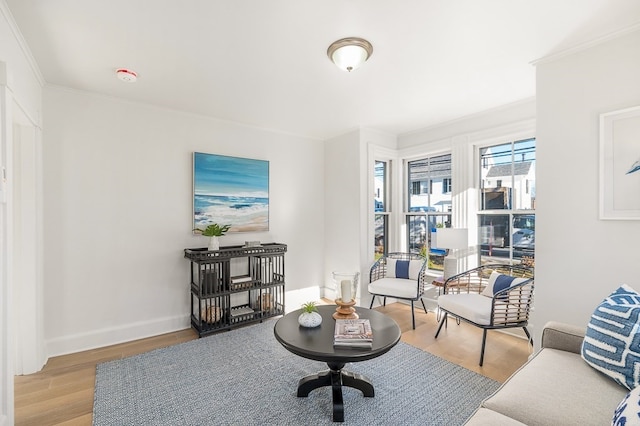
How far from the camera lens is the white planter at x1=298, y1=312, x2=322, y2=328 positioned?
217cm

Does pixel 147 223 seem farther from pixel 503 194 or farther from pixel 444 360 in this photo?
pixel 503 194

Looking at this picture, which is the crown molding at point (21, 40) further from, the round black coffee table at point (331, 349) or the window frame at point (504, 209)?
the window frame at point (504, 209)

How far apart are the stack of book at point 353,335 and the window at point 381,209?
2.41 m

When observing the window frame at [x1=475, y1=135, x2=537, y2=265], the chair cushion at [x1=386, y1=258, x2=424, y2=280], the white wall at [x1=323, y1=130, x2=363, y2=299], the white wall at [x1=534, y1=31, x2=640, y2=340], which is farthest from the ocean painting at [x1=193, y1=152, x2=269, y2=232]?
the white wall at [x1=534, y1=31, x2=640, y2=340]

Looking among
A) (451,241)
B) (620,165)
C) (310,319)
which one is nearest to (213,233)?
(310,319)

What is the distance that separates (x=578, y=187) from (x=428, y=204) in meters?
2.08

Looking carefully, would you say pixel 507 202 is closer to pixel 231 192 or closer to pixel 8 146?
pixel 231 192

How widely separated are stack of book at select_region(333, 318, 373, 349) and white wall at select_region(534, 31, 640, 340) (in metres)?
1.44

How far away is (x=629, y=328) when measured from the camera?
1.40 m

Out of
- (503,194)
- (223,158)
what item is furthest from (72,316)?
(503,194)

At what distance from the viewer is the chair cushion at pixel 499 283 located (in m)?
2.86

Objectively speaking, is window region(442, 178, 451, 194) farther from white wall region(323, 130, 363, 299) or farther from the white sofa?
the white sofa

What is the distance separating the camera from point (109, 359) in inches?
107

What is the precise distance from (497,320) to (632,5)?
2.31 metres
